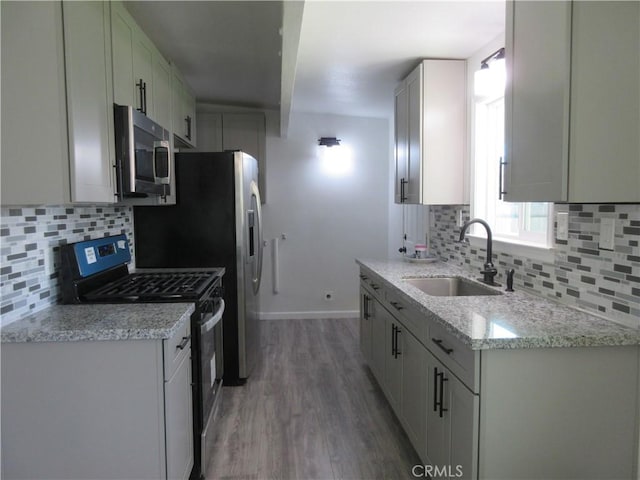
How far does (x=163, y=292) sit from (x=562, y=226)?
1942 millimetres

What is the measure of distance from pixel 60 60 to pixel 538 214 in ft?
7.64

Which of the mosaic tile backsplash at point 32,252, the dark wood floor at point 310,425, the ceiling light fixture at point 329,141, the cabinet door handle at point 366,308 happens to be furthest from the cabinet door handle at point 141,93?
the ceiling light fixture at point 329,141

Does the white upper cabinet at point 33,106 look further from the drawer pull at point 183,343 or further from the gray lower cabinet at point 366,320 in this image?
the gray lower cabinet at point 366,320

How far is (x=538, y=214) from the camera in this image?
235 cm

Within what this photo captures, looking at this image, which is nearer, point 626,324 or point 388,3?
point 626,324

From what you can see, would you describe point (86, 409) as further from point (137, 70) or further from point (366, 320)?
point (366, 320)

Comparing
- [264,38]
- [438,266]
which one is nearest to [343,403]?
[438,266]

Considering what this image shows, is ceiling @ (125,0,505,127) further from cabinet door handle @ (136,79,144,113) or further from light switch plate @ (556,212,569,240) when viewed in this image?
light switch plate @ (556,212,569,240)

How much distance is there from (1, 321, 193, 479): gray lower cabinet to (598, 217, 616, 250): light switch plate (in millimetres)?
1761

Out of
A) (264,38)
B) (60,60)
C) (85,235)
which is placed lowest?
(85,235)

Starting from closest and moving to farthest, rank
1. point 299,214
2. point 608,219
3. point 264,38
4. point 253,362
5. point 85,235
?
point 608,219 < point 85,235 < point 264,38 < point 253,362 < point 299,214

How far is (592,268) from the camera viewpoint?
70.2 inches

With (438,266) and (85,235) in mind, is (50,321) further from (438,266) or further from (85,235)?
(438,266)

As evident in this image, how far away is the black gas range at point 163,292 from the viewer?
2.04m
